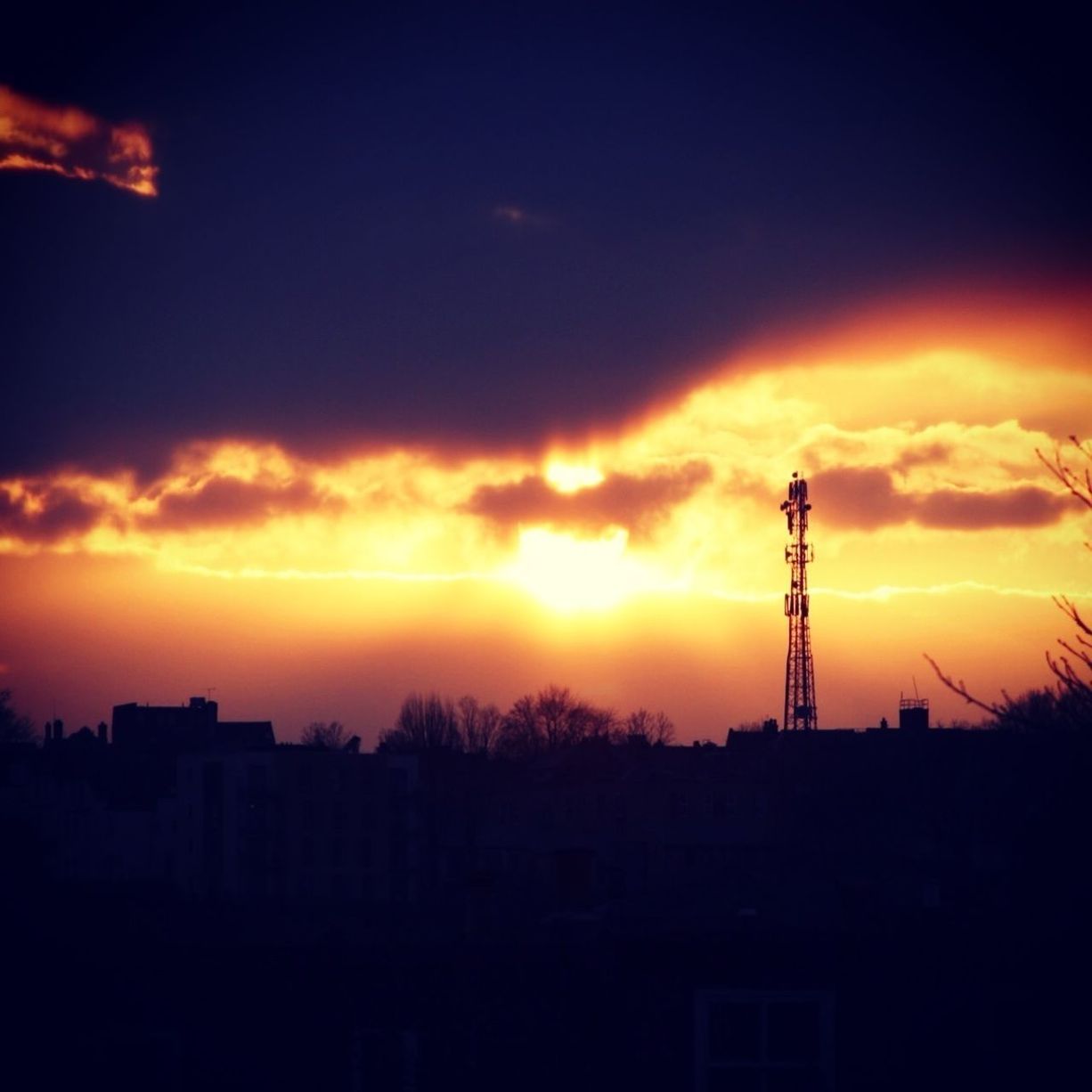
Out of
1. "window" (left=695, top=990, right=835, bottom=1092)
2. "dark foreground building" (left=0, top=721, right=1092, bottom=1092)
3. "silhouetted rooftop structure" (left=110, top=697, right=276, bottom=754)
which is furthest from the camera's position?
"silhouetted rooftop structure" (left=110, top=697, right=276, bottom=754)

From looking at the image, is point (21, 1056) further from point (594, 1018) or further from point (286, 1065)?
point (594, 1018)

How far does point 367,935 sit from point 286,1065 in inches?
77.6

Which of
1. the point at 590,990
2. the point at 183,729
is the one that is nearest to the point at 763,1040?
the point at 590,990

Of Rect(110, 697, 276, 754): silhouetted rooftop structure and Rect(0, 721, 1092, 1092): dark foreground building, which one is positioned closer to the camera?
Rect(0, 721, 1092, 1092): dark foreground building

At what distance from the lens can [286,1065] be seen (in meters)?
21.2

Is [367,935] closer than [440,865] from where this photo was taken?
Yes

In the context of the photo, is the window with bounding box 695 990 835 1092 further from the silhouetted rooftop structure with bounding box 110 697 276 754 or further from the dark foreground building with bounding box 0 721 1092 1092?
the silhouetted rooftop structure with bounding box 110 697 276 754

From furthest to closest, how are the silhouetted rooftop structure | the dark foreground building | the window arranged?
the silhouetted rooftop structure < the dark foreground building < the window

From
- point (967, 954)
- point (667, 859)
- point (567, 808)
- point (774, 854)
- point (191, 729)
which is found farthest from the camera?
point (191, 729)

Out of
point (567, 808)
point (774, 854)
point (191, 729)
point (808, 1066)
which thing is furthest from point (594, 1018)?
point (191, 729)

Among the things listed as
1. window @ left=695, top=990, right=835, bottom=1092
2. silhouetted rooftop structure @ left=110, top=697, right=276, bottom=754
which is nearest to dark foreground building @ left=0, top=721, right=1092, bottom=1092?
window @ left=695, top=990, right=835, bottom=1092

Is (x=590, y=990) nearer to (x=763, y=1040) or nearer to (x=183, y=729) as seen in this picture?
(x=763, y=1040)

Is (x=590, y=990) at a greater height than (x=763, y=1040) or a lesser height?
greater

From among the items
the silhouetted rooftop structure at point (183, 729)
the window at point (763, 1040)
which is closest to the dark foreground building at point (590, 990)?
the window at point (763, 1040)
